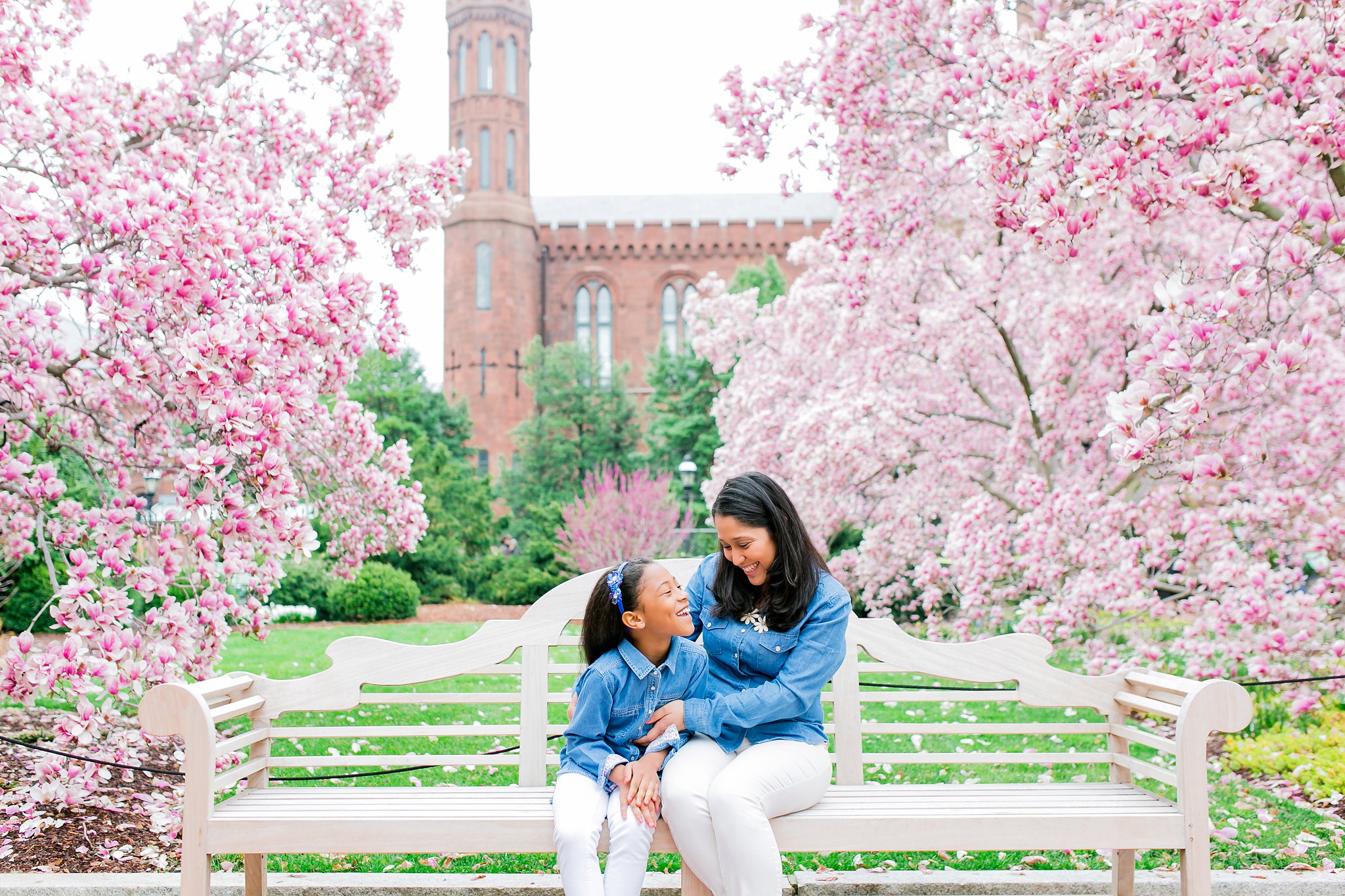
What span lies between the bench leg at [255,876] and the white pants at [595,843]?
0.96 metres

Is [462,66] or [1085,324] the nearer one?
[1085,324]

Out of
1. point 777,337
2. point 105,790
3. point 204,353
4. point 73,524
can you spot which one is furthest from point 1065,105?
point 777,337

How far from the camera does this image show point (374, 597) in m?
13.7

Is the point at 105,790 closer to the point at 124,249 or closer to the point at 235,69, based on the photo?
the point at 124,249

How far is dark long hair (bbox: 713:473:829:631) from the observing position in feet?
9.03

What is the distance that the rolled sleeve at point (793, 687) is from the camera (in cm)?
271

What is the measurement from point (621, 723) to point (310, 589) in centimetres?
1241

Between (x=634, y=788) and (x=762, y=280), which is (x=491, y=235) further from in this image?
(x=634, y=788)

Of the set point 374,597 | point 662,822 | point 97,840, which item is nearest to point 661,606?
point 662,822

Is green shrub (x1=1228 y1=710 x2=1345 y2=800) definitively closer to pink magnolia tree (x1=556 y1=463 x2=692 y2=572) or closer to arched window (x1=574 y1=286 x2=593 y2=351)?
pink magnolia tree (x1=556 y1=463 x2=692 y2=572)

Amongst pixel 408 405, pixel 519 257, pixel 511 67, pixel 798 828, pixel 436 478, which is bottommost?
pixel 798 828

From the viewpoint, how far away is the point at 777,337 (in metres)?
12.2

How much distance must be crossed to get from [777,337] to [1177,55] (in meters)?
8.76

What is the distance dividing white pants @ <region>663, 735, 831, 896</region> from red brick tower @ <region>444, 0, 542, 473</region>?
28170 mm
